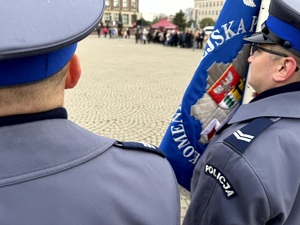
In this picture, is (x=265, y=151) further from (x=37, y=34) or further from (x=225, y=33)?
(x=225, y=33)

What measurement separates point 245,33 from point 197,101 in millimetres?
555

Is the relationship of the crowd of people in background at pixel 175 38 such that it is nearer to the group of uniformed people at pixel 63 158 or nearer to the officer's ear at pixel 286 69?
the officer's ear at pixel 286 69

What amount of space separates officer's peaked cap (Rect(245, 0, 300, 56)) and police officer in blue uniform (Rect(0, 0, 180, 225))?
38.0 inches

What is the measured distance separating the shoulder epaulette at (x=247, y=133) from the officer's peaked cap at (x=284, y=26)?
1.17 ft

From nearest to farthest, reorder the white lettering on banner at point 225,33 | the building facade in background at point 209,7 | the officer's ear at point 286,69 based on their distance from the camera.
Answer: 1. the officer's ear at point 286,69
2. the white lettering on banner at point 225,33
3. the building facade in background at point 209,7

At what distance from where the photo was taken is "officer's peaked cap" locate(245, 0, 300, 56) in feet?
4.50

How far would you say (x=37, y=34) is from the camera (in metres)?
0.64

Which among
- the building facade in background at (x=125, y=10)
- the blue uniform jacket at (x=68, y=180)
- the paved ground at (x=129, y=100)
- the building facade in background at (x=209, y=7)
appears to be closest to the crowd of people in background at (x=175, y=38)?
the paved ground at (x=129, y=100)

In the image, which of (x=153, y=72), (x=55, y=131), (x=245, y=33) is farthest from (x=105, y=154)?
(x=153, y=72)

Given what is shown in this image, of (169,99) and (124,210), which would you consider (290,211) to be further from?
(169,99)

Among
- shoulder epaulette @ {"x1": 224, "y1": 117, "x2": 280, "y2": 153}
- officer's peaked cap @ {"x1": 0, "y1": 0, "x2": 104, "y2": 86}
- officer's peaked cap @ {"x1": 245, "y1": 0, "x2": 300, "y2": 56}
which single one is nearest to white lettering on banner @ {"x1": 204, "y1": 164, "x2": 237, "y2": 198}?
shoulder epaulette @ {"x1": 224, "y1": 117, "x2": 280, "y2": 153}

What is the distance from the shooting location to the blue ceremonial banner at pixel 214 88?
199cm

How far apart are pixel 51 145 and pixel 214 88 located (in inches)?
60.5

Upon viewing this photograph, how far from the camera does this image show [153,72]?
35.7ft
